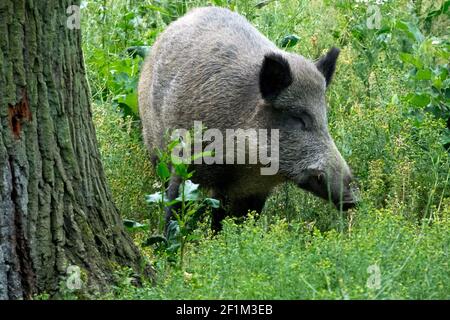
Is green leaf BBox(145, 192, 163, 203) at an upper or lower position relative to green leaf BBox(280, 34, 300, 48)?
lower

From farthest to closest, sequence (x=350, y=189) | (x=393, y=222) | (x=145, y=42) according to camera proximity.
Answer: (x=145, y=42)
(x=350, y=189)
(x=393, y=222)

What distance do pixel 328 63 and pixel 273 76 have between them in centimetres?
64

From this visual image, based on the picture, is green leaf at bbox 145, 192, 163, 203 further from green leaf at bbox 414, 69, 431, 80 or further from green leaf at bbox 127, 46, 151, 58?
green leaf at bbox 127, 46, 151, 58

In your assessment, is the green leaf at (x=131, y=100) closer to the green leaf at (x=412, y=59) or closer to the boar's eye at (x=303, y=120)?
the boar's eye at (x=303, y=120)

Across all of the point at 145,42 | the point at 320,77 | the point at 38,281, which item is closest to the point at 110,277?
the point at 38,281

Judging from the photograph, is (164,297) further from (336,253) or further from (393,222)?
(393,222)

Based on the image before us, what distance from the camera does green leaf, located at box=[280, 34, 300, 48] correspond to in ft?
28.2

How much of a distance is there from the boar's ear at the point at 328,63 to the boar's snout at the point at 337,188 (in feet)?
2.92

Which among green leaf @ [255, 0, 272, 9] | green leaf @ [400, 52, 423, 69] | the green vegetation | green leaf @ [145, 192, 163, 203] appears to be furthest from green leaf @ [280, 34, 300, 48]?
green leaf @ [145, 192, 163, 203]

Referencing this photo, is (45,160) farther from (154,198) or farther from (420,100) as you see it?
(420,100)

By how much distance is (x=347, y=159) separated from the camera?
7430 mm

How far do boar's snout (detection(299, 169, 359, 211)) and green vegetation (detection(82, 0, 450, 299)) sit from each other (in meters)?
0.13

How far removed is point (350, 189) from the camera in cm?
647

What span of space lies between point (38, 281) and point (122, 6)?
5762mm
